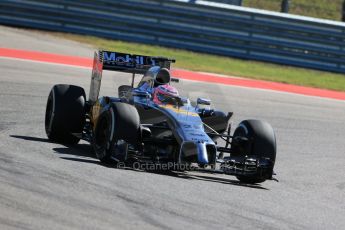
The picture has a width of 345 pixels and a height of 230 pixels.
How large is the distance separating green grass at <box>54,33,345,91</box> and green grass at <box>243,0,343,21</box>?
8.89m

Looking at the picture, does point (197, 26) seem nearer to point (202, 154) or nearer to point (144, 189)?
point (202, 154)

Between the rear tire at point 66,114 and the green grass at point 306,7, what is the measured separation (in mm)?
23014

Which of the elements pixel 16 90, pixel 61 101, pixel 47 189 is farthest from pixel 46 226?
pixel 16 90

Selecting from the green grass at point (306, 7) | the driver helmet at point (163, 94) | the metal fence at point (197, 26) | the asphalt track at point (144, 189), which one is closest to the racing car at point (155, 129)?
the driver helmet at point (163, 94)

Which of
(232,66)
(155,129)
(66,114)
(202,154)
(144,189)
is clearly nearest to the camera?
(144,189)

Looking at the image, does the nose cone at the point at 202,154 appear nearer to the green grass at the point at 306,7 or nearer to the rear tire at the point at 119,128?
the rear tire at the point at 119,128

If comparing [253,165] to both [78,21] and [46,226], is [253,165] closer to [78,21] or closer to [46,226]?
[46,226]

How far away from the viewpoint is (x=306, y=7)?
116ft

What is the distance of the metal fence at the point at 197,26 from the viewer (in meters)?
25.8

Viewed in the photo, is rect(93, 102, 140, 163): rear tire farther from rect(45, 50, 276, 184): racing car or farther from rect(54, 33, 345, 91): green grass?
rect(54, 33, 345, 91): green grass

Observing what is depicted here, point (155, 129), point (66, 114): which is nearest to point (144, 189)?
point (155, 129)

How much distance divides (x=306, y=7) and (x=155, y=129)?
2519cm

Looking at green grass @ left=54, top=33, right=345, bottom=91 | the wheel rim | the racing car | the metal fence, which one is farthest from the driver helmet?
the metal fence

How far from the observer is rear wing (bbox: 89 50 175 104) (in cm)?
1281
